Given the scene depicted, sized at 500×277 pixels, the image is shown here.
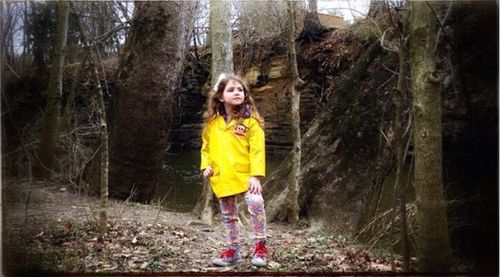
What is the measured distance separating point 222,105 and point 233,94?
0.12m

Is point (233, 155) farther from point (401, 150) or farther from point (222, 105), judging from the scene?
point (401, 150)

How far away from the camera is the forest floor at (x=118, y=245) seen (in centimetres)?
352

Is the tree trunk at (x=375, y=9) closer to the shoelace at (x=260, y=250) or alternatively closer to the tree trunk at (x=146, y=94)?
the tree trunk at (x=146, y=94)

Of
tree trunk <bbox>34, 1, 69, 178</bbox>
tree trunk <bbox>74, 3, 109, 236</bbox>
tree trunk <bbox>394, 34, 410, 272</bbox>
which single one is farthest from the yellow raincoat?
tree trunk <bbox>34, 1, 69, 178</bbox>

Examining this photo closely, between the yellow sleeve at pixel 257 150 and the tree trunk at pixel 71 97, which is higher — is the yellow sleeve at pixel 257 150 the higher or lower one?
the lower one

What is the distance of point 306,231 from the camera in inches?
145

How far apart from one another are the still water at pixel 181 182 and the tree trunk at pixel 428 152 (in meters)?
0.95

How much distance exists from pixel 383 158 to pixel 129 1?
2.12 meters

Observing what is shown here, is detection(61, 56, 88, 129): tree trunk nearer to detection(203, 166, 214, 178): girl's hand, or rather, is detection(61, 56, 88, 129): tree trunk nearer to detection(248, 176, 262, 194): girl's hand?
detection(203, 166, 214, 178): girl's hand

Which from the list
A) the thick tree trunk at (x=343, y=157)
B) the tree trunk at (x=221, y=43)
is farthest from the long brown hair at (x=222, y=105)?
the thick tree trunk at (x=343, y=157)

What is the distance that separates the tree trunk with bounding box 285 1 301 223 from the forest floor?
0.17 meters

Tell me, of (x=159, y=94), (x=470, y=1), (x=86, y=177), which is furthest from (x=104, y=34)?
(x=470, y=1)

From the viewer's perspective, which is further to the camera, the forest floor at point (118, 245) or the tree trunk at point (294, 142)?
the tree trunk at point (294, 142)

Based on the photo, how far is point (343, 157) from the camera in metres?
3.89
